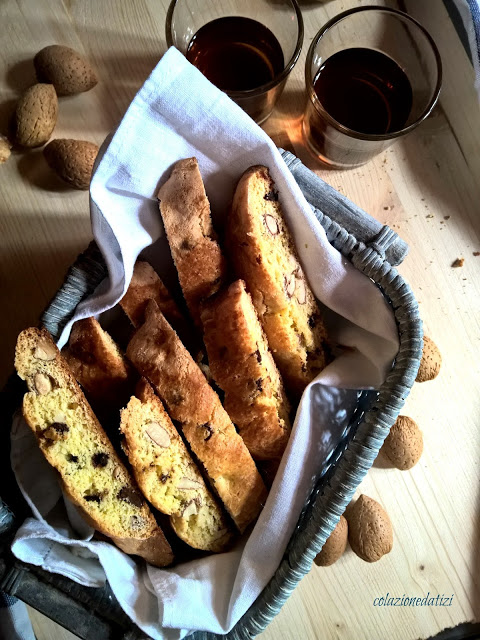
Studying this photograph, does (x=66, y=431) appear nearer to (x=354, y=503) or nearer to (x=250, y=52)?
(x=354, y=503)

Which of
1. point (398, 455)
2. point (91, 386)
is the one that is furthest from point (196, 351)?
point (398, 455)

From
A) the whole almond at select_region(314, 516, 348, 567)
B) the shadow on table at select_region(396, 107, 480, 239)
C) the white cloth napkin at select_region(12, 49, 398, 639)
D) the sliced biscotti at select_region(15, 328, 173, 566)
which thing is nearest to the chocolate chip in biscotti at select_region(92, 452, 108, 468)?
the sliced biscotti at select_region(15, 328, 173, 566)

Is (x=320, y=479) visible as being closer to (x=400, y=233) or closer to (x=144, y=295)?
(x=144, y=295)

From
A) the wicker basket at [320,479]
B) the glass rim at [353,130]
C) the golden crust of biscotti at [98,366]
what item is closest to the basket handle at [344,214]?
the wicker basket at [320,479]

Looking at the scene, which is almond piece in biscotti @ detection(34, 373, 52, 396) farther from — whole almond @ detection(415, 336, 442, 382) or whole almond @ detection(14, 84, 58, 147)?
whole almond @ detection(415, 336, 442, 382)

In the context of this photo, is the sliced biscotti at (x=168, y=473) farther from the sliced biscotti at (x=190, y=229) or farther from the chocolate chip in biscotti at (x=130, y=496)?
the sliced biscotti at (x=190, y=229)

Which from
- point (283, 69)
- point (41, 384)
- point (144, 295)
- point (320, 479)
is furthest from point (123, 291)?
point (283, 69)
